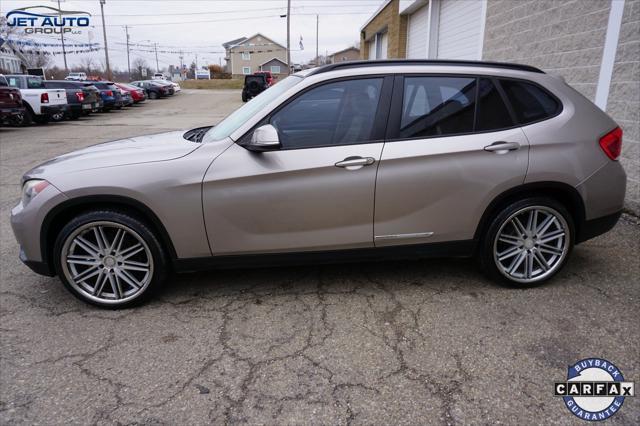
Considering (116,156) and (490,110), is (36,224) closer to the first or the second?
(116,156)

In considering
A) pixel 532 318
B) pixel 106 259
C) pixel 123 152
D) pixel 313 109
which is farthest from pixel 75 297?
pixel 532 318

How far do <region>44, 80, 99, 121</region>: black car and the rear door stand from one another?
17.8 metres

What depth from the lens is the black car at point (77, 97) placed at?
60.0 feet

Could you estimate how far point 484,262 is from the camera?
11.4 feet

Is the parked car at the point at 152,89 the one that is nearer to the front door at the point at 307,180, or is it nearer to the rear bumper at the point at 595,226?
the front door at the point at 307,180

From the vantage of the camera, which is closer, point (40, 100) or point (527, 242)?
point (527, 242)

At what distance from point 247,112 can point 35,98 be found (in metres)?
16.4

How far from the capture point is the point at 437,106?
130 inches

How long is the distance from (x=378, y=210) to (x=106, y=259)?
1.98 m

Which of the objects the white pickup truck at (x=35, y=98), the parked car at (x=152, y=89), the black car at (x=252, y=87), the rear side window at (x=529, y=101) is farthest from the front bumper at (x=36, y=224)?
the parked car at (x=152, y=89)

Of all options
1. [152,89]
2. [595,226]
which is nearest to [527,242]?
[595,226]

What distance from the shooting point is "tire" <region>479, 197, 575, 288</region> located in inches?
133

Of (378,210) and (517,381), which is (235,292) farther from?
(517,381)

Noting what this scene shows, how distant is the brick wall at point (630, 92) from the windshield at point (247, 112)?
3.92 meters
